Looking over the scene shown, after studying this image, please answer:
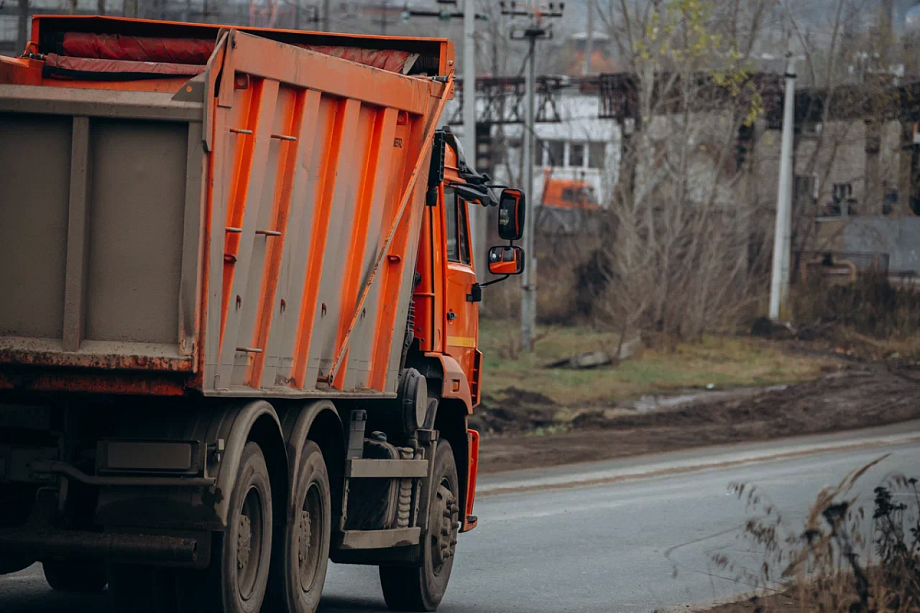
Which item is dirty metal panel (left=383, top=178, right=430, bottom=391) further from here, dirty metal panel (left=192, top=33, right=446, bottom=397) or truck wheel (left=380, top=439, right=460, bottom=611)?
truck wheel (left=380, top=439, right=460, bottom=611)

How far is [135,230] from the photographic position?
5.86 metres

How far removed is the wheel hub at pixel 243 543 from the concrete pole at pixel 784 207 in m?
34.2

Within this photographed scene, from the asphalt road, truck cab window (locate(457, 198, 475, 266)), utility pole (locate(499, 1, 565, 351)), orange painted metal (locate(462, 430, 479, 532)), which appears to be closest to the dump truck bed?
truck cab window (locate(457, 198, 475, 266))

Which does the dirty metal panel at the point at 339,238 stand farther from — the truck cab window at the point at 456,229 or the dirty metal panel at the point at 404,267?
the truck cab window at the point at 456,229

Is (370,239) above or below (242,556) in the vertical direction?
above

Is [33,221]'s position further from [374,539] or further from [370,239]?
[374,539]

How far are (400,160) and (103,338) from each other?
8.55 ft

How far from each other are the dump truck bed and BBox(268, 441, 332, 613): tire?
0.43 meters

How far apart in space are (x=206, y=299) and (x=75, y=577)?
11.0 feet

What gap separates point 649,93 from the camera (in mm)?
38594

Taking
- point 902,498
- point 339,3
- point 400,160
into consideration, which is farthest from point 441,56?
point 339,3

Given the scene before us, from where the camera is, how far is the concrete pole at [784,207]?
39312mm

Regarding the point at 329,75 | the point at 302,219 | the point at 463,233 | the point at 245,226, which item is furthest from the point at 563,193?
Result: the point at 245,226

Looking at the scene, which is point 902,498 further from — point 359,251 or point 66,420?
point 66,420
